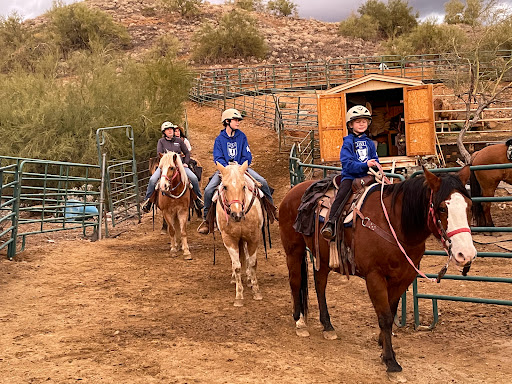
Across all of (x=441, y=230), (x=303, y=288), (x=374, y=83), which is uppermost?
(x=374, y=83)

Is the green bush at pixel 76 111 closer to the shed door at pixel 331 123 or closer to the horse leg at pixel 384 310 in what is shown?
the shed door at pixel 331 123

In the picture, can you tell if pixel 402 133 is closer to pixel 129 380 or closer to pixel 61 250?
pixel 61 250

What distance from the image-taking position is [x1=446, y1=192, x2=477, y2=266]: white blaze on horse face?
4.12 metres

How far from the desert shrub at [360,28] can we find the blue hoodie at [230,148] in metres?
45.9

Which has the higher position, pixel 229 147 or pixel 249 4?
pixel 249 4

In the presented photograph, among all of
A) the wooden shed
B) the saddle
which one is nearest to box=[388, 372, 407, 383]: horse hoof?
the saddle

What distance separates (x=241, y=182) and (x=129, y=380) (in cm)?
303

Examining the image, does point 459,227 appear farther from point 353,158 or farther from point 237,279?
point 237,279

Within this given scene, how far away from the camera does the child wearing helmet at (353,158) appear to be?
539 centimetres

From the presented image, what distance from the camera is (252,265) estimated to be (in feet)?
25.0

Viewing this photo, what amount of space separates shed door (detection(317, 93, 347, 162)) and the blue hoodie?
9502 millimetres

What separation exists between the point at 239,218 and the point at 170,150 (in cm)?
516

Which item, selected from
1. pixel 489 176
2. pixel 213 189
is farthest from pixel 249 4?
pixel 213 189

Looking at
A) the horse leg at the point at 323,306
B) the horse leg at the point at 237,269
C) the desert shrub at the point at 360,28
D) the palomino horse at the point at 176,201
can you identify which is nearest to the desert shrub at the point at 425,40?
the desert shrub at the point at 360,28
